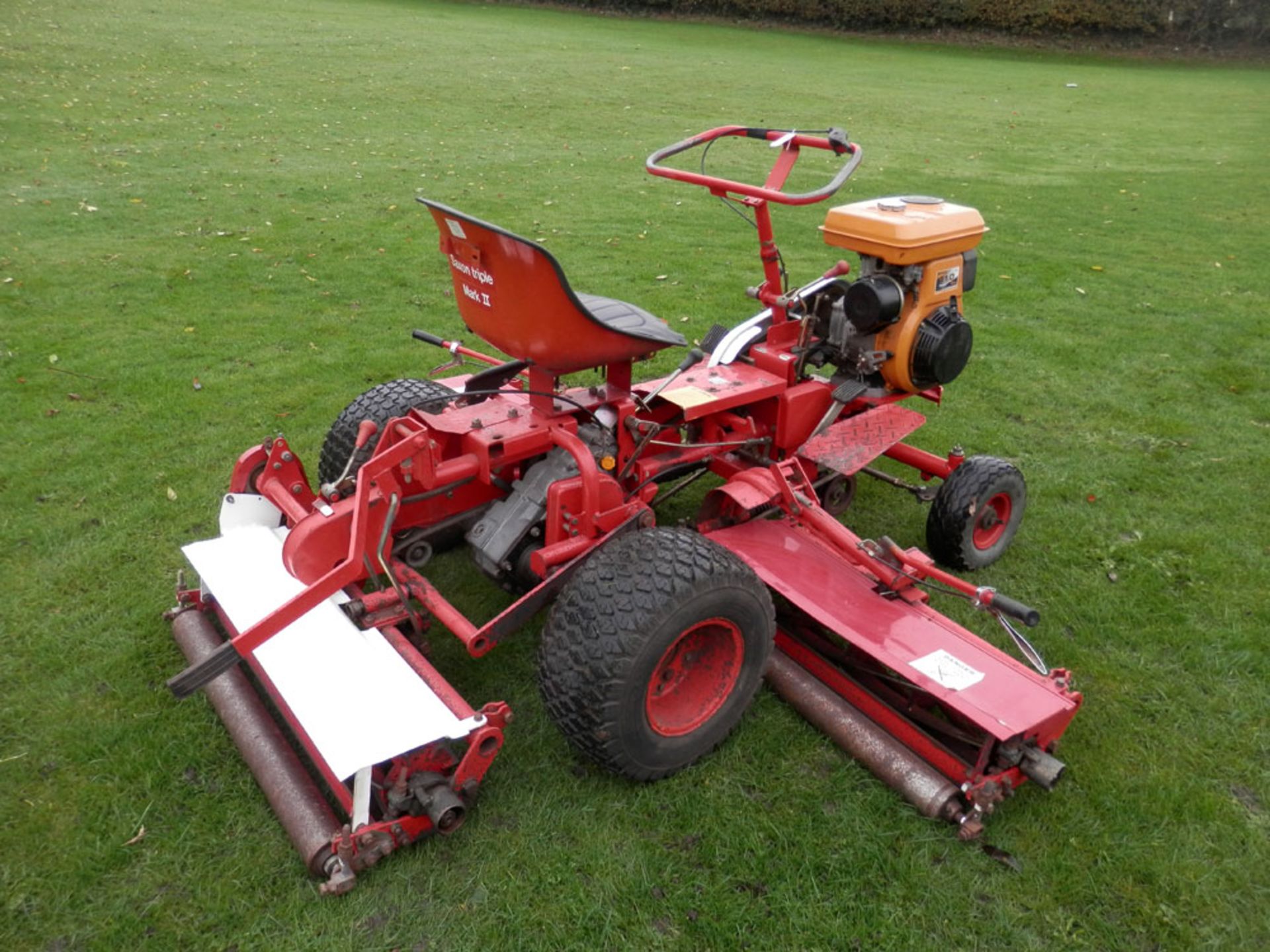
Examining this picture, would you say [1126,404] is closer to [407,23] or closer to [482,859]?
[482,859]

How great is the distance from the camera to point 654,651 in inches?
124

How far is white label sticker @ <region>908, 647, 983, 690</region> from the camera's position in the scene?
336 centimetres

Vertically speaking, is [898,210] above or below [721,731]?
above

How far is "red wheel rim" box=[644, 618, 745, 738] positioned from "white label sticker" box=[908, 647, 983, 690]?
669 millimetres

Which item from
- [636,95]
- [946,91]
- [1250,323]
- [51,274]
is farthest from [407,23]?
[1250,323]

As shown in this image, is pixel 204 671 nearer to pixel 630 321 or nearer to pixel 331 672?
pixel 331 672

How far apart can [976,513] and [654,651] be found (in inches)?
84.4

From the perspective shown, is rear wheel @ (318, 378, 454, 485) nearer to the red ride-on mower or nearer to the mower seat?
the red ride-on mower

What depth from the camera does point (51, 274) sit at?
8.13 m

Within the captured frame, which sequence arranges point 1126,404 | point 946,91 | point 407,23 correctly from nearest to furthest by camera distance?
point 1126,404 < point 946,91 < point 407,23

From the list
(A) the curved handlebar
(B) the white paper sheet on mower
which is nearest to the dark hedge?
(A) the curved handlebar

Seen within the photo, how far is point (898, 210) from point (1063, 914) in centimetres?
302

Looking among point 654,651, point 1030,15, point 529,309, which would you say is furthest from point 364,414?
point 1030,15

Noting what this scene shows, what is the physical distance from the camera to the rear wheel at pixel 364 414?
4344mm
